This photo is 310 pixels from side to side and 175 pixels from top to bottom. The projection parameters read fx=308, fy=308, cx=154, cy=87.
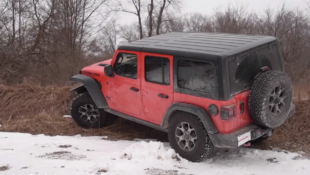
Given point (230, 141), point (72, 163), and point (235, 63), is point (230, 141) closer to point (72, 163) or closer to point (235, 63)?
point (235, 63)

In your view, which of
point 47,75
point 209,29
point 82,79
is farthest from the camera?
point 209,29

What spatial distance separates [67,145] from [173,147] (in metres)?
1.75

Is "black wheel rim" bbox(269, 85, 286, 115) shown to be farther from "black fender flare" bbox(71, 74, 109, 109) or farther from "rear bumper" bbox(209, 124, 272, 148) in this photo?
"black fender flare" bbox(71, 74, 109, 109)

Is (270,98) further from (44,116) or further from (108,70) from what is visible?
(44,116)

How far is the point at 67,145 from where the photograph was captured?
195 inches

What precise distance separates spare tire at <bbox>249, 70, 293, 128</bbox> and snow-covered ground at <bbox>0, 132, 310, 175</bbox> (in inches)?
22.4

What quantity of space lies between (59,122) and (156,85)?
263cm

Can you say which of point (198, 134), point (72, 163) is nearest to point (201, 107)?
point (198, 134)

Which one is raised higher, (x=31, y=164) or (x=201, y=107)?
(x=201, y=107)

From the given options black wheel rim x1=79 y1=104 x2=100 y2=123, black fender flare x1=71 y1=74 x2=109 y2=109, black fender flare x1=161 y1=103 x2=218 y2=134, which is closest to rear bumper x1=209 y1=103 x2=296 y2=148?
black fender flare x1=161 y1=103 x2=218 y2=134

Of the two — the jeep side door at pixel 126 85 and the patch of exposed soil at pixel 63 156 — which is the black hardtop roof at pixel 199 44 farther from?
the patch of exposed soil at pixel 63 156

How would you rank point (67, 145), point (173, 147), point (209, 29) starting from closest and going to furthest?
point (173, 147) < point (67, 145) < point (209, 29)

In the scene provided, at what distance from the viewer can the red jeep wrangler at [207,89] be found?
3.90m

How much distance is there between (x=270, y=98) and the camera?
408 centimetres
